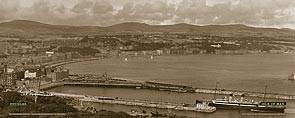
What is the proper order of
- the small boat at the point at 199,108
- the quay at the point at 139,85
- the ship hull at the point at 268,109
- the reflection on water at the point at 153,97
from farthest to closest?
1. the quay at the point at 139,85
2. the ship hull at the point at 268,109
3. the small boat at the point at 199,108
4. the reflection on water at the point at 153,97

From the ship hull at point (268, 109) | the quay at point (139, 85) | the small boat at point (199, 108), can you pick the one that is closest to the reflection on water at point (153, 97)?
the small boat at point (199, 108)

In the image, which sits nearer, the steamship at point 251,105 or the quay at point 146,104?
the quay at point 146,104

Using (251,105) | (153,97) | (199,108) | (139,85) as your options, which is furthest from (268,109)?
(139,85)

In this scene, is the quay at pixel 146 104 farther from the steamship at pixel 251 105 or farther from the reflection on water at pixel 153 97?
the steamship at pixel 251 105

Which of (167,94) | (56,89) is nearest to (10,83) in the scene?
(56,89)

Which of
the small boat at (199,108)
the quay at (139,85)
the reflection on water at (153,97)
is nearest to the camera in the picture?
the reflection on water at (153,97)

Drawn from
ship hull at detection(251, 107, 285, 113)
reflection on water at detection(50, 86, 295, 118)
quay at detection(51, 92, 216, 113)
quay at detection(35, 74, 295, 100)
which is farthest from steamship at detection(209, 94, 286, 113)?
quay at detection(35, 74, 295, 100)

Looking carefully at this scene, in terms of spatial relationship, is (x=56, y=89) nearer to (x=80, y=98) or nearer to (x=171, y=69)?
(x=80, y=98)

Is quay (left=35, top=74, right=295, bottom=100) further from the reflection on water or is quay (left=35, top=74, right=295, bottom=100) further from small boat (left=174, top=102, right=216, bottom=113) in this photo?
small boat (left=174, top=102, right=216, bottom=113)

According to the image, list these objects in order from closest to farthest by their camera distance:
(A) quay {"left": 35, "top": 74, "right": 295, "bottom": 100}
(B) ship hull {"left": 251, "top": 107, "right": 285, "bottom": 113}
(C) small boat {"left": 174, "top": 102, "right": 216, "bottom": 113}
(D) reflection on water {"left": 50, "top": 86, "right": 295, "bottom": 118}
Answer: (D) reflection on water {"left": 50, "top": 86, "right": 295, "bottom": 118}
(C) small boat {"left": 174, "top": 102, "right": 216, "bottom": 113}
(B) ship hull {"left": 251, "top": 107, "right": 285, "bottom": 113}
(A) quay {"left": 35, "top": 74, "right": 295, "bottom": 100}

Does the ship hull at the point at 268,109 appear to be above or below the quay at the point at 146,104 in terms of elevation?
below

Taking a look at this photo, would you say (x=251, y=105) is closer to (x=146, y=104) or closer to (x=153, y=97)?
(x=146, y=104)
